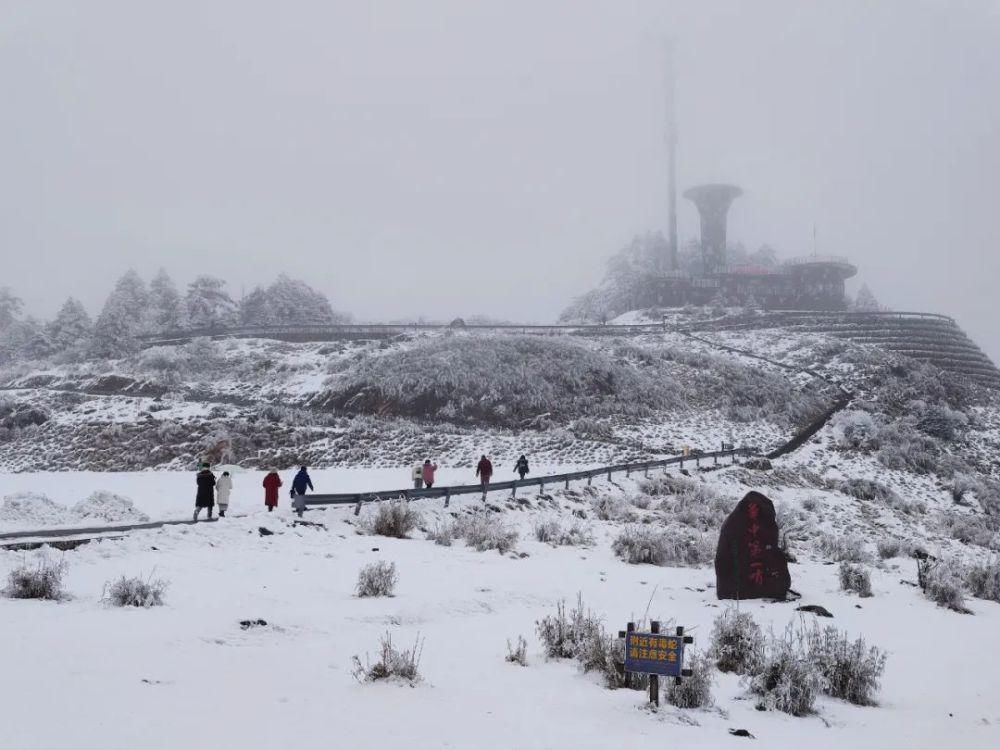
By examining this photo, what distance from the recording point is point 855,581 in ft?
44.4

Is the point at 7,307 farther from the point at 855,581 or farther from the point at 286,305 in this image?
the point at 855,581

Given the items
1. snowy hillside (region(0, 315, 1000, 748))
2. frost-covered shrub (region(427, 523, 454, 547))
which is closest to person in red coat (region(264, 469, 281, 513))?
snowy hillside (region(0, 315, 1000, 748))

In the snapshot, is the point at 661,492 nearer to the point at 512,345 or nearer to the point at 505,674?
the point at 505,674

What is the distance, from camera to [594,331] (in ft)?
225

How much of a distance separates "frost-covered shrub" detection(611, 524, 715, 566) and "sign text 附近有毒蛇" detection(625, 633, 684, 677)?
9.51m

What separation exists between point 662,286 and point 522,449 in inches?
2554

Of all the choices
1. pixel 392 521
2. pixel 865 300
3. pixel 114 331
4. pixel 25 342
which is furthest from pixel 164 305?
pixel 865 300

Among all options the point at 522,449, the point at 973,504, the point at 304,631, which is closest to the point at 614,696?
the point at 304,631

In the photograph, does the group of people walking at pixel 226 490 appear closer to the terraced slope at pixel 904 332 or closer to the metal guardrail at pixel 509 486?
the metal guardrail at pixel 509 486

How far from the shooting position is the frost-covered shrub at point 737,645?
8148mm

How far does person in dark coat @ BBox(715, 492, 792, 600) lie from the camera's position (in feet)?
41.5

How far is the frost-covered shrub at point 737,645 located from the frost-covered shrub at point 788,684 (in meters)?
0.45

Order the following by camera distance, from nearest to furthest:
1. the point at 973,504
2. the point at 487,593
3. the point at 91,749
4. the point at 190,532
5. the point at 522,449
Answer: the point at 91,749 < the point at 487,593 < the point at 190,532 < the point at 973,504 < the point at 522,449

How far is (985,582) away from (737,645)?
351 inches
